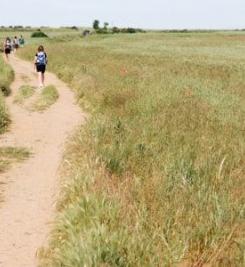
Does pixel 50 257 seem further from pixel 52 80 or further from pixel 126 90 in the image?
pixel 52 80

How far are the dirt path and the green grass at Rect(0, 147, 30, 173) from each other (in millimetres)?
194

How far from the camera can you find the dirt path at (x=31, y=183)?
7.98 m

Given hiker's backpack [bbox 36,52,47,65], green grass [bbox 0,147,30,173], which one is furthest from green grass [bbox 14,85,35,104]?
green grass [bbox 0,147,30,173]

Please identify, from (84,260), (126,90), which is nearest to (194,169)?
(84,260)

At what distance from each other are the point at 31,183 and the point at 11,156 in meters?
2.27

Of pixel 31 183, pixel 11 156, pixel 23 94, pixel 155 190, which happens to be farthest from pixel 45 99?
pixel 155 190

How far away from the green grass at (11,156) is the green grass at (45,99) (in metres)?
6.85

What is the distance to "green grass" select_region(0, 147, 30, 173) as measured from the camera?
12262mm

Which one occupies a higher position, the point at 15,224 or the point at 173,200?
the point at 173,200

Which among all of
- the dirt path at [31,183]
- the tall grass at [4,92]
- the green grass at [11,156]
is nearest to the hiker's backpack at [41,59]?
the tall grass at [4,92]

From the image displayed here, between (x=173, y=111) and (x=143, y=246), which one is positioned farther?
(x=173, y=111)

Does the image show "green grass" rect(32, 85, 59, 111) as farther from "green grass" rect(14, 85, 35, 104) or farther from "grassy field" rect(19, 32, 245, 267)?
"grassy field" rect(19, 32, 245, 267)

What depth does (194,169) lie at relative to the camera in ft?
30.9

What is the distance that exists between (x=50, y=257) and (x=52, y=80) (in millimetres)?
24860
